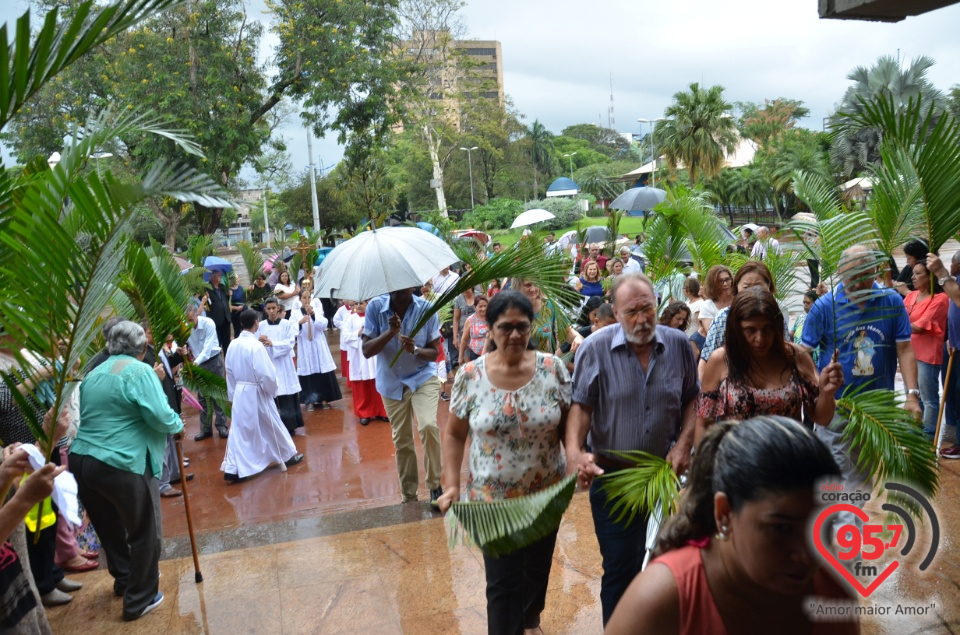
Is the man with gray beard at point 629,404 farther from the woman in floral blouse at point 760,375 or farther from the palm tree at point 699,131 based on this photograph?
the palm tree at point 699,131

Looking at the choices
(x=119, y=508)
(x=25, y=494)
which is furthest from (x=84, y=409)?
(x=25, y=494)

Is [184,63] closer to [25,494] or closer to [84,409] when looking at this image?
[84,409]

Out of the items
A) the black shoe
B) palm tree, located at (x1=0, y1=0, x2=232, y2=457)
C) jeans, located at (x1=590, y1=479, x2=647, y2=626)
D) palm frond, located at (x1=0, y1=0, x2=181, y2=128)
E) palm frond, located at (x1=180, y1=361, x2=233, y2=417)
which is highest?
palm frond, located at (x1=0, y1=0, x2=181, y2=128)

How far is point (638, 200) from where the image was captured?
1536 centimetres

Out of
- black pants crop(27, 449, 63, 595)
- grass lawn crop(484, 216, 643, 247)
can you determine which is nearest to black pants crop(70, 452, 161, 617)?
black pants crop(27, 449, 63, 595)

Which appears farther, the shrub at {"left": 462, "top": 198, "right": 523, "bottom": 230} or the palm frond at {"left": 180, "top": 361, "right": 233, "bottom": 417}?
the shrub at {"left": 462, "top": 198, "right": 523, "bottom": 230}

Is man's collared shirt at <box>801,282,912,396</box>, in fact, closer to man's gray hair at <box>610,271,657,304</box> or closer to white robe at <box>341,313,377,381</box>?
man's gray hair at <box>610,271,657,304</box>

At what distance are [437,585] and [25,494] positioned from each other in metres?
2.85

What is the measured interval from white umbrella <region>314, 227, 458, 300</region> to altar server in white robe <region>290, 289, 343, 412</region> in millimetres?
5260

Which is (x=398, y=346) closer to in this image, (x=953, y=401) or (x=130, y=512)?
(x=130, y=512)

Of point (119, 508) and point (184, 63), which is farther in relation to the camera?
point (184, 63)

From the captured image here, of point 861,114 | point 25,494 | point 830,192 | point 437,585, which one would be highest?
point 861,114

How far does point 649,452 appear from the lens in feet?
12.9

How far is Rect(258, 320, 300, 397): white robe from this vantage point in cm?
1012
